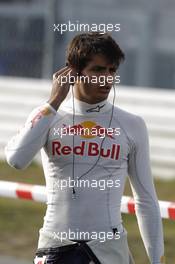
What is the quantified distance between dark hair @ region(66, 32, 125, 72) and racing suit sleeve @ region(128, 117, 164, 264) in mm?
301

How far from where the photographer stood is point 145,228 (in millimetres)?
3941

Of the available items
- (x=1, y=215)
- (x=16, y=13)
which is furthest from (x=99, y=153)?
(x=16, y=13)

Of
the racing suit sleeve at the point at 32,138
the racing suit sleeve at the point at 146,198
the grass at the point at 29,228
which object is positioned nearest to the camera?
the racing suit sleeve at the point at 32,138

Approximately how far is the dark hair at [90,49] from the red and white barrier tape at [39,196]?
2.40 m

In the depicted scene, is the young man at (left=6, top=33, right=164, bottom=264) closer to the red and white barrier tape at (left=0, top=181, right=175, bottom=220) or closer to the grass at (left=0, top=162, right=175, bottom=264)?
the red and white barrier tape at (left=0, top=181, right=175, bottom=220)

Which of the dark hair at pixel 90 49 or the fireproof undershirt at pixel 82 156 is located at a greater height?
the dark hair at pixel 90 49

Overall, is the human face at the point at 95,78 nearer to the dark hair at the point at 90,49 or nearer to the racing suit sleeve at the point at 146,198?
the dark hair at the point at 90,49

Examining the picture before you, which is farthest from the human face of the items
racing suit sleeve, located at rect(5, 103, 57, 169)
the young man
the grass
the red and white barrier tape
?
the grass

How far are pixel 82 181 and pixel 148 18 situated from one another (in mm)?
8774

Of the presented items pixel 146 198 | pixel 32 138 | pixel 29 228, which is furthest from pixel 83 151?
pixel 29 228

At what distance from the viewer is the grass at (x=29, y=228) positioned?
820 centimetres

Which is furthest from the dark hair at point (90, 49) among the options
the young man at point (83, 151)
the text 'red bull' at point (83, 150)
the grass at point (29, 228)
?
the grass at point (29, 228)

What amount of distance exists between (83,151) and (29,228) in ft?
17.6

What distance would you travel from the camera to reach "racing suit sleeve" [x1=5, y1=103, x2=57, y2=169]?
146 inches
